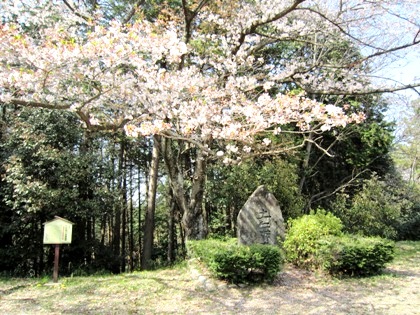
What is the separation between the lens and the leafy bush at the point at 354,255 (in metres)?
5.26

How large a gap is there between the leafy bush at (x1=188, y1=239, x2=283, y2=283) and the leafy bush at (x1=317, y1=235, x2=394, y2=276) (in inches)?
30.6

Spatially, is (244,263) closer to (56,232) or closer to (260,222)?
(260,222)

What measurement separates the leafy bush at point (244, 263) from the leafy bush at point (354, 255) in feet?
2.55

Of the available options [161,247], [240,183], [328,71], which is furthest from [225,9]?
[161,247]

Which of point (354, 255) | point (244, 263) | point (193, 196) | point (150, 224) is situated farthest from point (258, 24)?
point (150, 224)

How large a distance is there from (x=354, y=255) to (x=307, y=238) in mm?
801

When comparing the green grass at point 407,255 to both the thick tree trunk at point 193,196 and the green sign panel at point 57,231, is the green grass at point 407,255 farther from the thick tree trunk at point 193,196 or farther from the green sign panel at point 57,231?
the green sign panel at point 57,231

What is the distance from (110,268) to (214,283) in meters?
5.13

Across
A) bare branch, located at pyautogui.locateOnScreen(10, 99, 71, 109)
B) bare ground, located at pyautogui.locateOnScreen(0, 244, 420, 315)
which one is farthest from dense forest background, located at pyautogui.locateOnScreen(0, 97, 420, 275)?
bare branch, located at pyautogui.locateOnScreen(10, 99, 71, 109)

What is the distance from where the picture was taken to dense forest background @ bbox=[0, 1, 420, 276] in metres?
7.55

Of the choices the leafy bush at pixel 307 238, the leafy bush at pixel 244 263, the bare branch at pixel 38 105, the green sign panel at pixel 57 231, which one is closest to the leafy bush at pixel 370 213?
the leafy bush at pixel 307 238

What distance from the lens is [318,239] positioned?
5.70 m

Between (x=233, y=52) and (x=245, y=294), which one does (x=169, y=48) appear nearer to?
(x=233, y=52)

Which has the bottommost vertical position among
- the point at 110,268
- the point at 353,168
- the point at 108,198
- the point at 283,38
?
the point at 110,268
